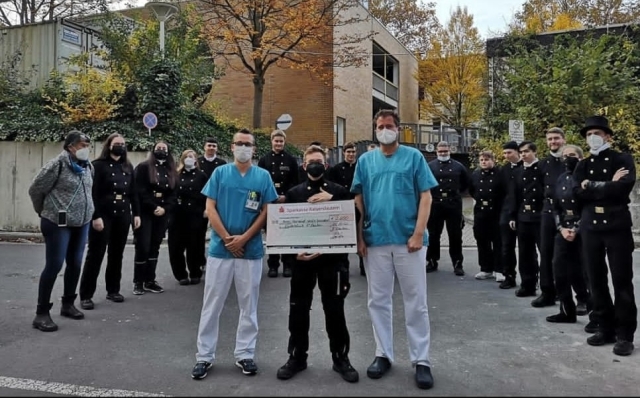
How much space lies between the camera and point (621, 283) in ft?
16.5

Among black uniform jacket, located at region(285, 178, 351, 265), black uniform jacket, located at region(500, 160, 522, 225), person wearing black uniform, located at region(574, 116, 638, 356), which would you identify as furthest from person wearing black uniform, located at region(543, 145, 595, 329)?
black uniform jacket, located at region(285, 178, 351, 265)

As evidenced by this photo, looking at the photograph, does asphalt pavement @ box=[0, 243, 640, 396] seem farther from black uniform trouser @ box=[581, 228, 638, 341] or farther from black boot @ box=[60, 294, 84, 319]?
black uniform trouser @ box=[581, 228, 638, 341]

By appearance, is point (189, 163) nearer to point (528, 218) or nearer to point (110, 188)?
point (110, 188)

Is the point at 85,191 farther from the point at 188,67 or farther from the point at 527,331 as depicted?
the point at 188,67

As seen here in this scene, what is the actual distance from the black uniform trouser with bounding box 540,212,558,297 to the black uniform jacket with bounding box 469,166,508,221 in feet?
5.63

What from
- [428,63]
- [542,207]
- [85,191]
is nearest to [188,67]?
[85,191]

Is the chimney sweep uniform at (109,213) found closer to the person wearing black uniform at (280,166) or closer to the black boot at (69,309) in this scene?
the black boot at (69,309)

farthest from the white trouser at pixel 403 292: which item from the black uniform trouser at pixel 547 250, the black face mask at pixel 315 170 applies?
the black uniform trouser at pixel 547 250

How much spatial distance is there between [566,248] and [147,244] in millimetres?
5316

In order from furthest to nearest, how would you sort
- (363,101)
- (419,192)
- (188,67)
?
1. (363,101)
2. (188,67)
3. (419,192)

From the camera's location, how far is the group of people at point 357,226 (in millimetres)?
4395

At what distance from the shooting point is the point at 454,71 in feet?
111

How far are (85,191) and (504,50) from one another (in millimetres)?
17570

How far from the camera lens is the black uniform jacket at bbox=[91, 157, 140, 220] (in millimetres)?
6590
